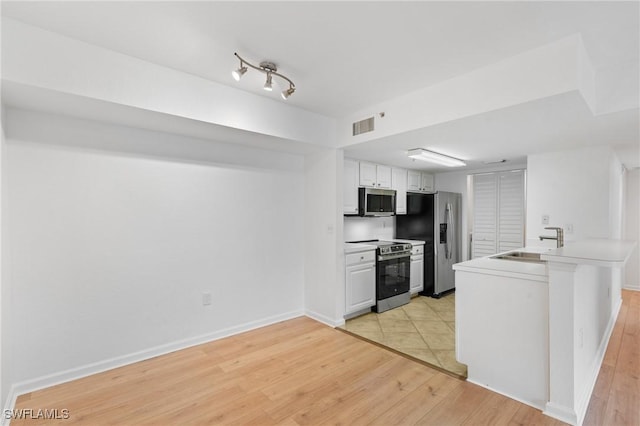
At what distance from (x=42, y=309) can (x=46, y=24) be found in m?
Result: 2.06

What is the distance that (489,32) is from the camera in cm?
191

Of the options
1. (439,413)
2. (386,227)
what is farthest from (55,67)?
(386,227)

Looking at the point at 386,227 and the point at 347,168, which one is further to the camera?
the point at 386,227

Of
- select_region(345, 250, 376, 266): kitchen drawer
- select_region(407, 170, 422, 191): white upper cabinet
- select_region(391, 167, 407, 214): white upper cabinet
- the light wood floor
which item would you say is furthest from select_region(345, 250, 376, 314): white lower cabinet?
select_region(407, 170, 422, 191): white upper cabinet

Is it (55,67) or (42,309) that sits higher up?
(55,67)

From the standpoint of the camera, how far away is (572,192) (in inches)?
140

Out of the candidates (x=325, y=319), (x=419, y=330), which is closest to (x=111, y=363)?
(x=325, y=319)

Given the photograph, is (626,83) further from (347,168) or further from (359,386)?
(359,386)

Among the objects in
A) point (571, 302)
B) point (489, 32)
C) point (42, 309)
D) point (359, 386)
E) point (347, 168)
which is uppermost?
point (489, 32)

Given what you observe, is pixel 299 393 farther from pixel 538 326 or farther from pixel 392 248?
pixel 392 248

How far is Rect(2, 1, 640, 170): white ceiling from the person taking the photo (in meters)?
1.72

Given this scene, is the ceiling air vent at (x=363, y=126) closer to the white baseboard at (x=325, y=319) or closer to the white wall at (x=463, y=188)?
the white baseboard at (x=325, y=319)

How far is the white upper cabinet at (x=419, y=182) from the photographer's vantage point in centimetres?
527

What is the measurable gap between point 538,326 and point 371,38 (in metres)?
2.30
